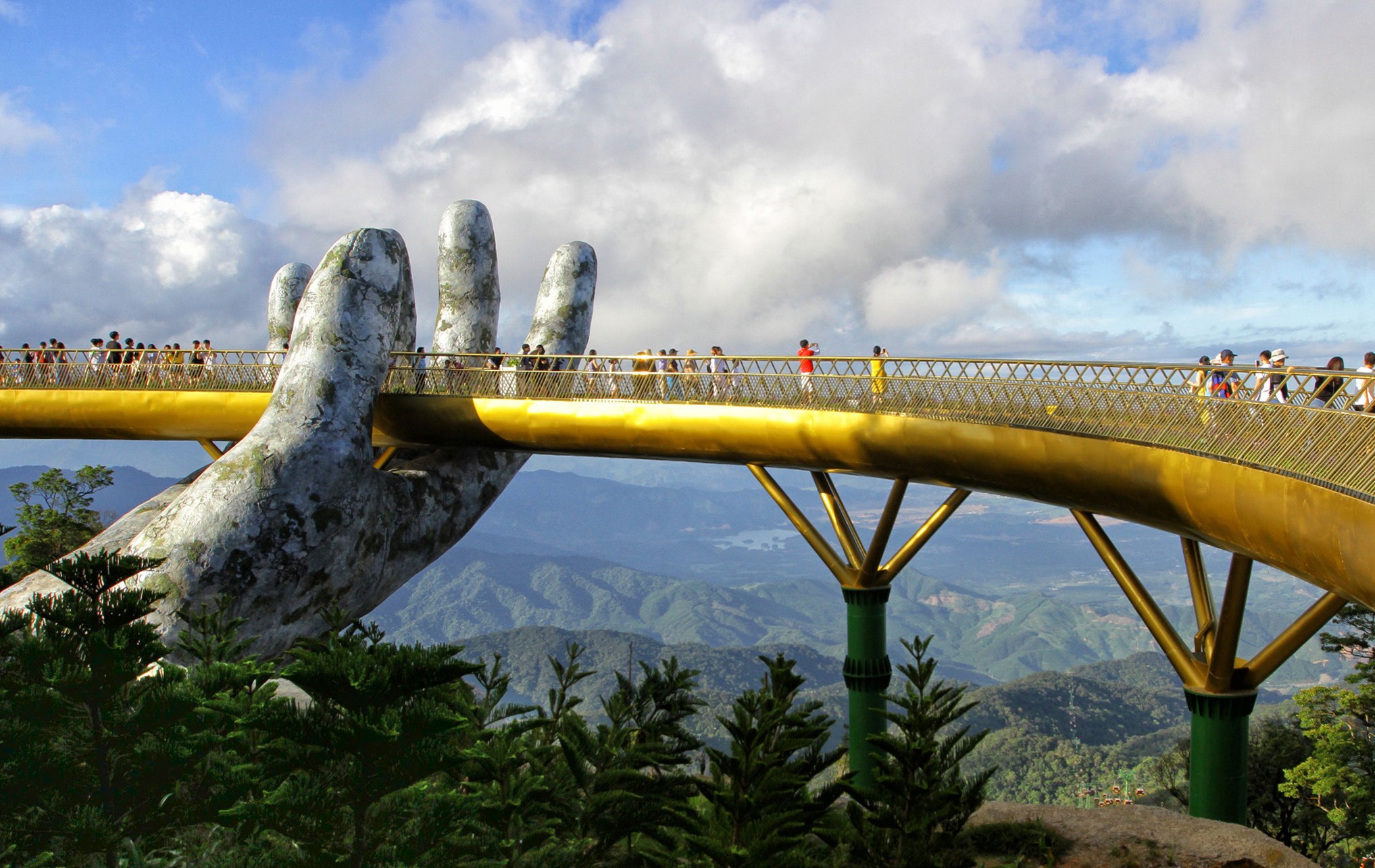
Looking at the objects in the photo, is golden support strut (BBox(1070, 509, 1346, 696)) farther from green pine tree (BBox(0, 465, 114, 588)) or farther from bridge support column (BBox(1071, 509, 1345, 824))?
green pine tree (BBox(0, 465, 114, 588))

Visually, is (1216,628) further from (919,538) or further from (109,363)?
(109,363)

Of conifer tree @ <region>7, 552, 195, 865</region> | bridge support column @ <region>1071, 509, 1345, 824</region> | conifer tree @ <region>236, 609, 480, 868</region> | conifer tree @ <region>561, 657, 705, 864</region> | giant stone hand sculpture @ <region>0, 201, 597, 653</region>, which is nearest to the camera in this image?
conifer tree @ <region>236, 609, 480, 868</region>

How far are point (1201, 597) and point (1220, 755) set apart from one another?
2.04 metres

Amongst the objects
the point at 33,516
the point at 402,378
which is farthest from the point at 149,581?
the point at 33,516

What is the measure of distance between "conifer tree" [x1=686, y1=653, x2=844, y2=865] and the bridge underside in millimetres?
4895

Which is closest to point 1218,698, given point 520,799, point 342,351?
point 520,799

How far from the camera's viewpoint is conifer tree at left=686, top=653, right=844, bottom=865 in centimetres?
649

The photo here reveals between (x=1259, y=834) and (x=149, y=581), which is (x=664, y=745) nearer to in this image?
(x=1259, y=834)

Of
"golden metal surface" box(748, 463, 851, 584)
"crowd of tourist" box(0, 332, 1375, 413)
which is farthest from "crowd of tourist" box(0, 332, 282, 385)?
"golden metal surface" box(748, 463, 851, 584)

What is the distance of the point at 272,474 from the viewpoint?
1691cm

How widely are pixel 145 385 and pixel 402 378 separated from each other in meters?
6.94

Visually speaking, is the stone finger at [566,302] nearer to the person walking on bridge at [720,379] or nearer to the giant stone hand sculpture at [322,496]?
the giant stone hand sculpture at [322,496]

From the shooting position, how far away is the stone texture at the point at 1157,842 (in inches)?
403

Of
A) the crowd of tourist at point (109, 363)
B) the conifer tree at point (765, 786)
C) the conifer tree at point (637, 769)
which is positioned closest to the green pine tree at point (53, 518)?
the crowd of tourist at point (109, 363)
